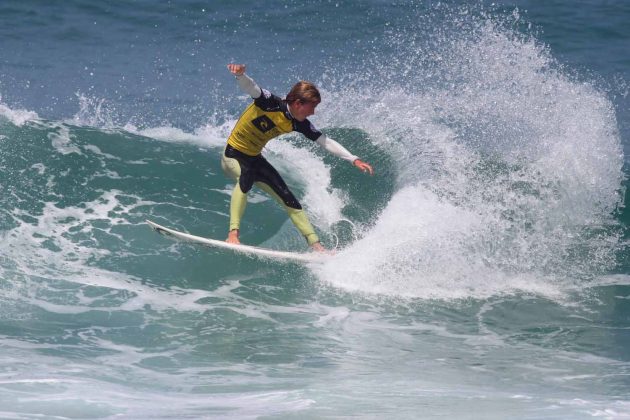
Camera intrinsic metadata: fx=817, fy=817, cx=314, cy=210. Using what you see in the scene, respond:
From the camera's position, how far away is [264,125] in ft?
25.2

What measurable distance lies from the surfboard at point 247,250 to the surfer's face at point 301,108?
54.0 inches

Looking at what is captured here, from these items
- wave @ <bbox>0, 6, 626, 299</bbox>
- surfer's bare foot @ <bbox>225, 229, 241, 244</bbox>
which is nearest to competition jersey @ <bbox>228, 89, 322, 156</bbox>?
surfer's bare foot @ <bbox>225, 229, 241, 244</bbox>

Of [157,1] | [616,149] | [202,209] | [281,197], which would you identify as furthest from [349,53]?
[281,197]

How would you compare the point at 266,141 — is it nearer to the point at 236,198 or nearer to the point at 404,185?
the point at 236,198

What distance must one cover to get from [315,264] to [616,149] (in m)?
5.18

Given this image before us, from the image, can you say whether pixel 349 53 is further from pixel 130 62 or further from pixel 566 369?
pixel 566 369

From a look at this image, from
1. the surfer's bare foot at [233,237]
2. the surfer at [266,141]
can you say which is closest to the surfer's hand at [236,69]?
the surfer at [266,141]

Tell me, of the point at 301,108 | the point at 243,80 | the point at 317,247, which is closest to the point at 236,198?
the point at 317,247

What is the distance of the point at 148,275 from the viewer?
7828mm

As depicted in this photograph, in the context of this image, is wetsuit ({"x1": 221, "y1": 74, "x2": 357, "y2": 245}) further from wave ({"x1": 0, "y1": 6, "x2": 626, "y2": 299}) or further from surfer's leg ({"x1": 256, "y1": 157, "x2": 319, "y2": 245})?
wave ({"x1": 0, "y1": 6, "x2": 626, "y2": 299})

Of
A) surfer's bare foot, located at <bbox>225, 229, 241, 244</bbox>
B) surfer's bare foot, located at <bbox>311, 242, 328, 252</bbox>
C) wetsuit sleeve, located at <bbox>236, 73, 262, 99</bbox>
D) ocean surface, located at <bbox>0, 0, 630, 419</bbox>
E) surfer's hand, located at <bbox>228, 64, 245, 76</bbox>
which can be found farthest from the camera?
surfer's bare foot, located at <bbox>311, 242, 328, 252</bbox>

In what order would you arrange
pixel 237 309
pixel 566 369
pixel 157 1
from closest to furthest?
pixel 566 369
pixel 237 309
pixel 157 1

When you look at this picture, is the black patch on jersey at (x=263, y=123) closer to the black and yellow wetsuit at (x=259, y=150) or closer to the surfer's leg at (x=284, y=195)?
the black and yellow wetsuit at (x=259, y=150)

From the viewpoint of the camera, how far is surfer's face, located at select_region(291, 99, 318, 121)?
7.32 m
